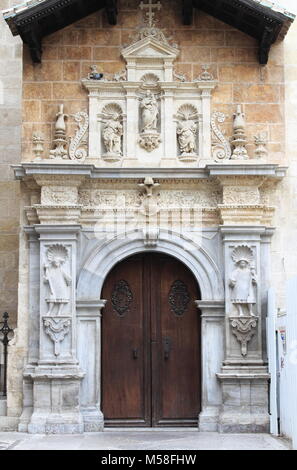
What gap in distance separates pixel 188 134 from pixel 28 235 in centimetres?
298

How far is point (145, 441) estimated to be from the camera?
1266cm

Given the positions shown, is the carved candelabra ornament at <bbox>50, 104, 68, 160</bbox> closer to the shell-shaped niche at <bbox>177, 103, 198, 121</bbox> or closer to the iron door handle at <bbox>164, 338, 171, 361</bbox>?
the shell-shaped niche at <bbox>177, 103, 198, 121</bbox>

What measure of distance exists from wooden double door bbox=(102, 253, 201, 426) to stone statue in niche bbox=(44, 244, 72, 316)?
30.1 inches

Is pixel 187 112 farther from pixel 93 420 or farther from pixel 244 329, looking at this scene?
pixel 93 420

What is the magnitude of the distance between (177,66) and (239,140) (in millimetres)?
1604

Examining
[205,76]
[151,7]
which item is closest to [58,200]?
[205,76]

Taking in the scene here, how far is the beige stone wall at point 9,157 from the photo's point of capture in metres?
16.5

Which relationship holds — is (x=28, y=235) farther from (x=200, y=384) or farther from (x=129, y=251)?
(x=200, y=384)

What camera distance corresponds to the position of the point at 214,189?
1428 cm

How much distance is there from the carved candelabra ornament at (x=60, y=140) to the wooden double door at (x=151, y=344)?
196 centimetres

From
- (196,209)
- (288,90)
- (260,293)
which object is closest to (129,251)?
(196,209)
